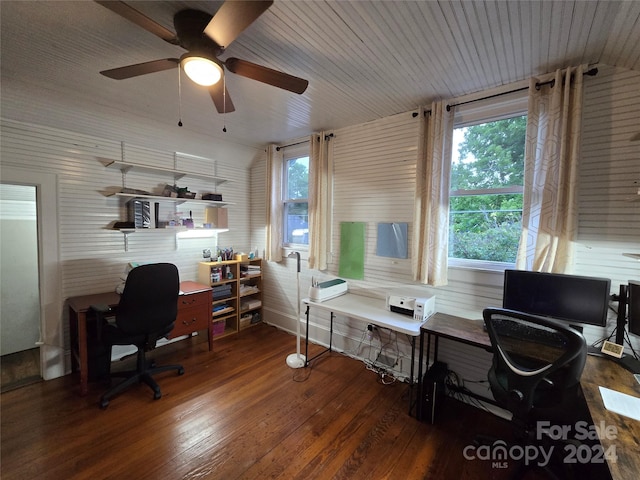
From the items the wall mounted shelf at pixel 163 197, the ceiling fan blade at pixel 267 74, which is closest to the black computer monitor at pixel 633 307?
the ceiling fan blade at pixel 267 74

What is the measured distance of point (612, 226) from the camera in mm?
1762

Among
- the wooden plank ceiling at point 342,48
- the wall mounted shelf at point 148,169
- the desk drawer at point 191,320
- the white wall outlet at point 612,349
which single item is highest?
the wooden plank ceiling at point 342,48

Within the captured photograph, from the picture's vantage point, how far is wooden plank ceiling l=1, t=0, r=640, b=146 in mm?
1354

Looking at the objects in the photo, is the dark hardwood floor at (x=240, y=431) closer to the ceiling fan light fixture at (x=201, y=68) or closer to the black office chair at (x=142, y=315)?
the black office chair at (x=142, y=315)

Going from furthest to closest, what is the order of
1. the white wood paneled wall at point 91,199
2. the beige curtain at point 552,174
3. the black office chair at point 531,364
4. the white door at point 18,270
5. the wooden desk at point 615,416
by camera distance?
1. the white door at point 18,270
2. the white wood paneled wall at point 91,199
3. the beige curtain at point 552,174
4. the black office chair at point 531,364
5. the wooden desk at point 615,416

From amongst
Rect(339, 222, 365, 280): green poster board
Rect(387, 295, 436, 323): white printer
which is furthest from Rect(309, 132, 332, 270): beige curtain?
Rect(387, 295, 436, 323): white printer

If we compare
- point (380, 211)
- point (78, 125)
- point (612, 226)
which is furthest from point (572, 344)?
point (78, 125)

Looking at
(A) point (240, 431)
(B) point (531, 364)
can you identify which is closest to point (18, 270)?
(A) point (240, 431)

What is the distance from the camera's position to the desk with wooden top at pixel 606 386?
0.93 metres

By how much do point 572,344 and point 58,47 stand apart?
3400 mm

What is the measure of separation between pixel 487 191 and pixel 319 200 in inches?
68.7

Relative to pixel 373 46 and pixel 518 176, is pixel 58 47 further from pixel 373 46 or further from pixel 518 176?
pixel 518 176

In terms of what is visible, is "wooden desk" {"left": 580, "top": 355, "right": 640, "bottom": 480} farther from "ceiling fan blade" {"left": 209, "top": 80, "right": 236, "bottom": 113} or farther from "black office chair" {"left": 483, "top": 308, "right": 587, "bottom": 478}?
"ceiling fan blade" {"left": 209, "top": 80, "right": 236, "bottom": 113}

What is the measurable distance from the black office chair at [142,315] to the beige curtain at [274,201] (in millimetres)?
1545
